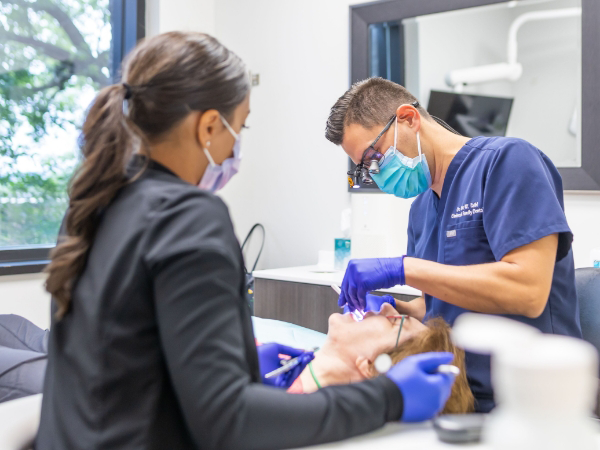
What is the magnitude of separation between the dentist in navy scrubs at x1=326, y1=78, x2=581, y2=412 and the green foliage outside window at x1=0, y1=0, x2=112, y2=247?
152 cm

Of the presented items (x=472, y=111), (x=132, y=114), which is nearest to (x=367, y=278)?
(x=132, y=114)

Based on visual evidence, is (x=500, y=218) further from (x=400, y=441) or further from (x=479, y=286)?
(x=400, y=441)

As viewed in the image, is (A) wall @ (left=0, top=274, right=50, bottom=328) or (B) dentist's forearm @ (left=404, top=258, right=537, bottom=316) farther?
(A) wall @ (left=0, top=274, right=50, bottom=328)

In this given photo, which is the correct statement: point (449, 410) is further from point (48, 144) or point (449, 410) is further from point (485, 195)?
point (48, 144)

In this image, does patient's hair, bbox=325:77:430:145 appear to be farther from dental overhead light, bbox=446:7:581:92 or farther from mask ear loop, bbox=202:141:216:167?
dental overhead light, bbox=446:7:581:92

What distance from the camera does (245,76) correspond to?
890 millimetres

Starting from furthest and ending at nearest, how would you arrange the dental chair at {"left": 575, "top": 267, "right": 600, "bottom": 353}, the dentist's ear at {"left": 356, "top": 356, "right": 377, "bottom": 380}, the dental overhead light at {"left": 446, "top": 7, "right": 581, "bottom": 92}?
the dental overhead light at {"left": 446, "top": 7, "right": 581, "bottom": 92}
the dental chair at {"left": 575, "top": 267, "right": 600, "bottom": 353}
the dentist's ear at {"left": 356, "top": 356, "right": 377, "bottom": 380}

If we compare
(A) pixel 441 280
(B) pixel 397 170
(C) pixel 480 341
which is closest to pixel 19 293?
(B) pixel 397 170

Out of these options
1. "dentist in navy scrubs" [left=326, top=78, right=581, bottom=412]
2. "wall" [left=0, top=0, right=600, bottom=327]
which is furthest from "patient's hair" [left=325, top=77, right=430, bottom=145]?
"wall" [left=0, top=0, right=600, bottom=327]

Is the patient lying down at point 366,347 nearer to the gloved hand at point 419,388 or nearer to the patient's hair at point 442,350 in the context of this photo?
the patient's hair at point 442,350

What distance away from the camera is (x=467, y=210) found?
1.34 m

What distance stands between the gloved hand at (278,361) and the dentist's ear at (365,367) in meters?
0.11

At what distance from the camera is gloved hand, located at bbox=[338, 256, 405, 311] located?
4.32 feet

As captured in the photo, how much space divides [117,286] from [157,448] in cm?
22
